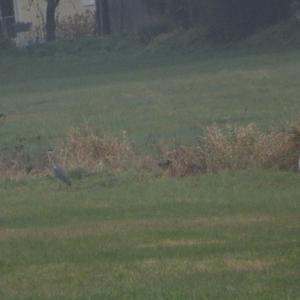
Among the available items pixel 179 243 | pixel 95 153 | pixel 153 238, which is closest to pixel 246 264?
pixel 179 243

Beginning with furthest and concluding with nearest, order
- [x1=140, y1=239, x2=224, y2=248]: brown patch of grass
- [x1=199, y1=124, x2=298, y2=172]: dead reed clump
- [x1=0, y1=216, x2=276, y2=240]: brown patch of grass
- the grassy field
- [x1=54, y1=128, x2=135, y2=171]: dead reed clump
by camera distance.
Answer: [x1=54, y1=128, x2=135, y2=171]: dead reed clump < [x1=199, y1=124, x2=298, y2=172]: dead reed clump < [x1=0, y1=216, x2=276, y2=240]: brown patch of grass < [x1=140, y1=239, x2=224, y2=248]: brown patch of grass < the grassy field

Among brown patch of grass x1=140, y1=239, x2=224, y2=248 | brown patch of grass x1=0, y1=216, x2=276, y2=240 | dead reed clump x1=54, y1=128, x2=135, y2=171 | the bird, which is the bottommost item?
dead reed clump x1=54, y1=128, x2=135, y2=171

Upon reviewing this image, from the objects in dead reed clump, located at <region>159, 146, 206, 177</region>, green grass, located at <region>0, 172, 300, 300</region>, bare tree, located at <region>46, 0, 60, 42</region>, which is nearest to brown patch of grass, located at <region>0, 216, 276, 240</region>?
green grass, located at <region>0, 172, 300, 300</region>

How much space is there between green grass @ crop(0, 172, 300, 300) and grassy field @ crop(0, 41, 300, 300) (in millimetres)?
14

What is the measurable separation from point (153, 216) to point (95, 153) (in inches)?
258

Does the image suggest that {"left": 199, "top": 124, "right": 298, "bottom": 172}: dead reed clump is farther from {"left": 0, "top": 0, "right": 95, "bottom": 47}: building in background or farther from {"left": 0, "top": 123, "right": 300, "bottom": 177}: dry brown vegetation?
{"left": 0, "top": 0, "right": 95, "bottom": 47}: building in background

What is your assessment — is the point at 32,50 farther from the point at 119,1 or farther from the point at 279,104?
the point at 279,104

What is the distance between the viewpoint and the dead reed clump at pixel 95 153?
21062mm

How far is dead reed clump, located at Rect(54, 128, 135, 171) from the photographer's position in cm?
2106

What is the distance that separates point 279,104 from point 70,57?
25.5 meters

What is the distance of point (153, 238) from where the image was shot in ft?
42.1

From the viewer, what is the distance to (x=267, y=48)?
49.9 meters

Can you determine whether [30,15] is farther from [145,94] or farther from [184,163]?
[184,163]

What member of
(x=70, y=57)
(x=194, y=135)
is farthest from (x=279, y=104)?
(x=70, y=57)
